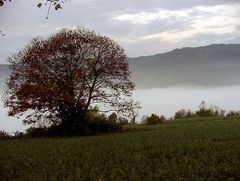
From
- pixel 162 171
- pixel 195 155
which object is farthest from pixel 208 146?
pixel 162 171

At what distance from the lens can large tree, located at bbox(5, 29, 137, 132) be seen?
126 feet

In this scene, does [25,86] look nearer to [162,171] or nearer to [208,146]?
[208,146]

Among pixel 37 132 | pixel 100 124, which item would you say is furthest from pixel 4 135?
pixel 100 124

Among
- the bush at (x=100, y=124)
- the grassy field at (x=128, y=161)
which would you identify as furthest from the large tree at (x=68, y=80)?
the grassy field at (x=128, y=161)

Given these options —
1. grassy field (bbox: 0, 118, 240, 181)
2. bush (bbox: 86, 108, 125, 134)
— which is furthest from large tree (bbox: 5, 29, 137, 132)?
grassy field (bbox: 0, 118, 240, 181)

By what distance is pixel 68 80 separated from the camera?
128 ft

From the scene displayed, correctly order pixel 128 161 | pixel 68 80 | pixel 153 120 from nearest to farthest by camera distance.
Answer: pixel 128 161
pixel 68 80
pixel 153 120

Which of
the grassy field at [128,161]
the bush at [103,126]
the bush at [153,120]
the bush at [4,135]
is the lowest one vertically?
the grassy field at [128,161]

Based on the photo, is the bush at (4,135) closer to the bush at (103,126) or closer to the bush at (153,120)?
the bush at (103,126)

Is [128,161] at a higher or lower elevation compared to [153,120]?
lower

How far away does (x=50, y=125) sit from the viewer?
1608 inches

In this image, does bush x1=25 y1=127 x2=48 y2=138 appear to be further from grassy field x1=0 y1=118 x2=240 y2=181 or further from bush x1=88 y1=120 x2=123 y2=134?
grassy field x1=0 y1=118 x2=240 y2=181

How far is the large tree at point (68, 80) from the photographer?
38.3 m

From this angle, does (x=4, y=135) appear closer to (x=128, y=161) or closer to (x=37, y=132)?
(x=37, y=132)
